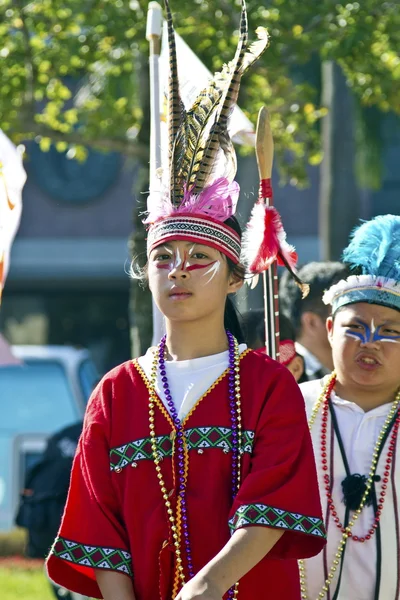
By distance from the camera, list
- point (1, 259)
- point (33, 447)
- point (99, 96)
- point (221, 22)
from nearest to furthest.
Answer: point (1, 259) → point (221, 22) → point (99, 96) → point (33, 447)

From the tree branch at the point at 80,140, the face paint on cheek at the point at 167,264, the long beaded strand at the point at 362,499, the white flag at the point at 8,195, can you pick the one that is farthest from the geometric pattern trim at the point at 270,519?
the tree branch at the point at 80,140

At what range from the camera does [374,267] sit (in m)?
3.85

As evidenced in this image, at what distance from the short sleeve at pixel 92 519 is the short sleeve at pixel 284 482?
34 cm

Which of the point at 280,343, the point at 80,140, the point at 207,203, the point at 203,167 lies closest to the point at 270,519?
the point at 207,203

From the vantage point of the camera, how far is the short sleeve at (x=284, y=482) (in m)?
3.09

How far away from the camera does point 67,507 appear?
3264 millimetres

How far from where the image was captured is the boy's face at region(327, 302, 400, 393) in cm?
375

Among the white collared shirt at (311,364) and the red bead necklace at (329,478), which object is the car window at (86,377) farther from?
the red bead necklace at (329,478)

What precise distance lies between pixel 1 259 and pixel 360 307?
4.44ft

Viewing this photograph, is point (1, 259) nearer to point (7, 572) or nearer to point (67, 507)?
point (67, 507)

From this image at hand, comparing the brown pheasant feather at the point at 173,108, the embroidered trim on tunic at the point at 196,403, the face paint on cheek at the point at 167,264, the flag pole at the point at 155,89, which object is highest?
the flag pole at the point at 155,89

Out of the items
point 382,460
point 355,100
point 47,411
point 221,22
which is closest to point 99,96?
point 221,22

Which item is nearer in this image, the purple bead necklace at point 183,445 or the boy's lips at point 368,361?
the purple bead necklace at point 183,445

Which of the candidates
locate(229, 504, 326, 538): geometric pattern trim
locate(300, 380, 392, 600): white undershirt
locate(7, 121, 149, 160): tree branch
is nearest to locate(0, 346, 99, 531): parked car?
locate(7, 121, 149, 160): tree branch
